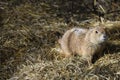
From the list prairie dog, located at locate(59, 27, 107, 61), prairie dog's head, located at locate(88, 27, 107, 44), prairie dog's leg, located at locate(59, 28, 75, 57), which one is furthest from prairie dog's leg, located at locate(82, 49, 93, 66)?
prairie dog's leg, located at locate(59, 28, 75, 57)

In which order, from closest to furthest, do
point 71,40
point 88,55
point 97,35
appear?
point 97,35, point 88,55, point 71,40

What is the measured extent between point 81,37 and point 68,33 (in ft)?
1.06

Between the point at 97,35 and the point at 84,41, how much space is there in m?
0.35

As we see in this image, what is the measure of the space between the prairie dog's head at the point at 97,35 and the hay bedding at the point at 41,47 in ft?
1.15

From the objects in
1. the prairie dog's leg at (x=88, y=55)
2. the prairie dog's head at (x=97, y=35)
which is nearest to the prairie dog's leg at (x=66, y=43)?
the prairie dog's leg at (x=88, y=55)

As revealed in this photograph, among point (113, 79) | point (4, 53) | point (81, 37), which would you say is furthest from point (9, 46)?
point (113, 79)

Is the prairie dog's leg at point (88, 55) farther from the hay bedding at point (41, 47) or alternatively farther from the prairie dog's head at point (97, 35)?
the prairie dog's head at point (97, 35)

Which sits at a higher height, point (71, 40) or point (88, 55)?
point (71, 40)

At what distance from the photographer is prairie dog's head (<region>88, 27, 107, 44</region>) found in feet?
21.4

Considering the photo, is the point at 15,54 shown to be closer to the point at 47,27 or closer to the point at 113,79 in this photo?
the point at 47,27

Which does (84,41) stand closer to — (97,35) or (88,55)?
(88,55)

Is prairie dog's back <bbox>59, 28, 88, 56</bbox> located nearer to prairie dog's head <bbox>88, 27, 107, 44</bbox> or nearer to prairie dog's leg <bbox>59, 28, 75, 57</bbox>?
prairie dog's leg <bbox>59, 28, 75, 57</bbox>

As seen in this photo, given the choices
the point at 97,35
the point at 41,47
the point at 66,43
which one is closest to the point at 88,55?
the point at 97,35

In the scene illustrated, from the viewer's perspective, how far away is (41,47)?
7387 millimetres
